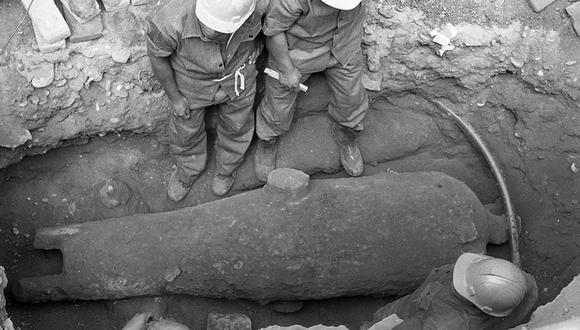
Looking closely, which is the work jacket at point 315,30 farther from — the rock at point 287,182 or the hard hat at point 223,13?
the rock at point 287,182

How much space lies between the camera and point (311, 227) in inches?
151

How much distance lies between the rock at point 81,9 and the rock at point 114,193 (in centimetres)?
119

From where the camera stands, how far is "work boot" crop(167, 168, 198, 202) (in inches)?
176

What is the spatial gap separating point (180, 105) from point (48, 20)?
→ 91 centimetres

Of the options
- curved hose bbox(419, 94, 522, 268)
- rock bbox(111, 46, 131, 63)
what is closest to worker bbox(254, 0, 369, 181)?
curved hose bbox(419, 94, 522, 268)

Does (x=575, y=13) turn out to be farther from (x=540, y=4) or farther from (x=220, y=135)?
(x=220, y=135)

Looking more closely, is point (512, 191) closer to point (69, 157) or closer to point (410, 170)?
point (410, 170)

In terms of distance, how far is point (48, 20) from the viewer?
144 inches

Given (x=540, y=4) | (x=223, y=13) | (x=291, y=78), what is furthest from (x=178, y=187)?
(x=540, y=4)

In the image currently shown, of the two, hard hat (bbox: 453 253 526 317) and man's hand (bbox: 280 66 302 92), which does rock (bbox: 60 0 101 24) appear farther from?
hard hat (bbox: 453 253 526 317)

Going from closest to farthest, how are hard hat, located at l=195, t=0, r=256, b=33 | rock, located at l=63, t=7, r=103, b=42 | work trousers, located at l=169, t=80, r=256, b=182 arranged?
hard hat, located at l=195, t=0, r=256, b=33 < rock, located at l=63, t=7, r=103, b=42 < work trousers, located at l=169, t=80, r=256, b=182

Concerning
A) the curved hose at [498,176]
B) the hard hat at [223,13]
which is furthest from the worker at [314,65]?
the curved hose at [498,176]

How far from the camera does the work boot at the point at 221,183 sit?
4.48 metres

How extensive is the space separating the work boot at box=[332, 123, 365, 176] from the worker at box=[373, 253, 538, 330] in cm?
119
